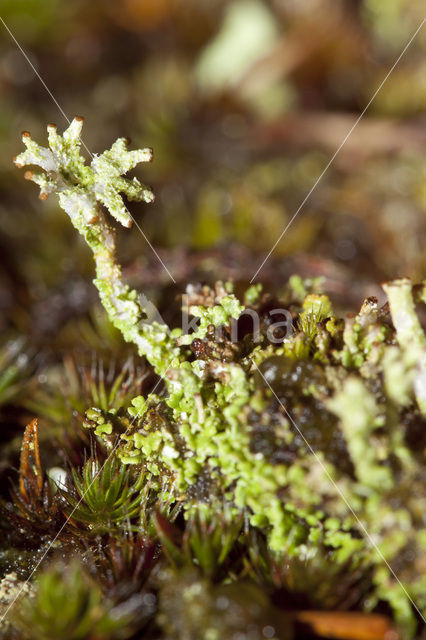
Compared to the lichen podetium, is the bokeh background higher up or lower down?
higher up

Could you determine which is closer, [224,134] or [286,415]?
[286,415]

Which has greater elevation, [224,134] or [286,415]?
[224,134]

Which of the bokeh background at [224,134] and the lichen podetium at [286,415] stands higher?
the bokeh background at [224,134]

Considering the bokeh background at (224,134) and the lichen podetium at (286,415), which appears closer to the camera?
the lichen podetium at (286,415)

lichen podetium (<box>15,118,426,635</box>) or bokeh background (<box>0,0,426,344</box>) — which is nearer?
lichen podetium (<box>15,118,426,635</box>)
